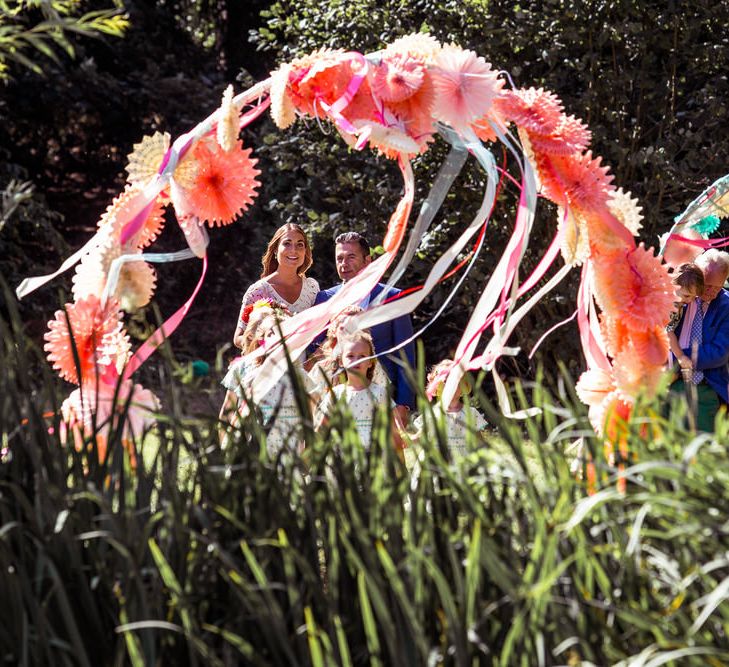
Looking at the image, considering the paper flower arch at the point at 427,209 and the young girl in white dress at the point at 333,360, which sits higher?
the paper flower arch at the point at 427,209

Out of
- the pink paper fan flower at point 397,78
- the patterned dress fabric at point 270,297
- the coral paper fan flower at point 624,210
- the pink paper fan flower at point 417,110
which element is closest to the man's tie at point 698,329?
the coral paper fan flower at point 624,210

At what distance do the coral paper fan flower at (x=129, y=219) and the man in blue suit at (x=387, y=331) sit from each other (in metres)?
1.43

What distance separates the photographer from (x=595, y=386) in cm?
380

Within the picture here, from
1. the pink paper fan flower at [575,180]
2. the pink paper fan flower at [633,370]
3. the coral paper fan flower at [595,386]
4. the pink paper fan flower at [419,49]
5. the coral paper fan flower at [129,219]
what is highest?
the pink paper fan flower at [419,49]

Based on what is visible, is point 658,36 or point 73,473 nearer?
point 73,473

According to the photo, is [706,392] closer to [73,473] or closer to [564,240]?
[564,240]

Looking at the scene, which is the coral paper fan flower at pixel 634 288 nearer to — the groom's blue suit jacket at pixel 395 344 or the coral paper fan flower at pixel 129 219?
the coral paper fan flower at pixel 129 219

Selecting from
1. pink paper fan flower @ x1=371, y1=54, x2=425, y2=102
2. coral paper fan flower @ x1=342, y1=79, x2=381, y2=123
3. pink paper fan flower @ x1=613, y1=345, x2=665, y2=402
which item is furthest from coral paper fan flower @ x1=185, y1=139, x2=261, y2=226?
pink paper fan flower @ x1=613, y1=345, x2=665, y2=402

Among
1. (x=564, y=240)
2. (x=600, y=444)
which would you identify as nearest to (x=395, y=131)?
(x=564, y=240)

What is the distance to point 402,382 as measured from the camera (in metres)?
5.45

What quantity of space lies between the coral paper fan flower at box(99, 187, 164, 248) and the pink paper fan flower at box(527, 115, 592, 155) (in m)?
1.34

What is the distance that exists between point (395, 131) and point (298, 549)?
1976 millimetres

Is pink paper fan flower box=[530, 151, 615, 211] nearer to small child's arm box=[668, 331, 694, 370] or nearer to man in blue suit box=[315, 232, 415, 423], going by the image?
small child's arm box=[668, 331, 694, 370]

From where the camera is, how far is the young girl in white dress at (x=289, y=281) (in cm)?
587
